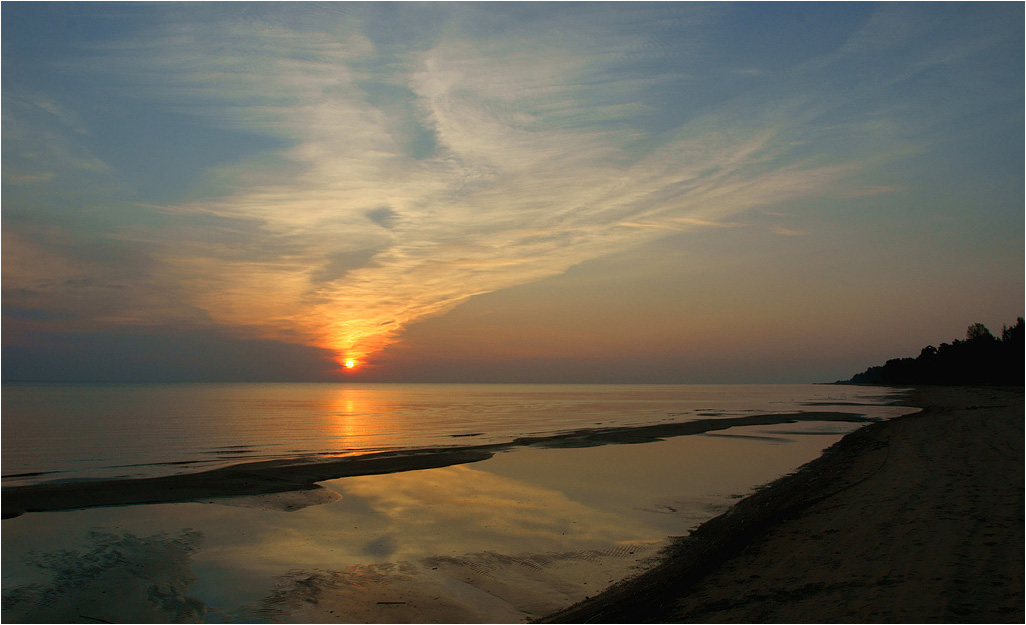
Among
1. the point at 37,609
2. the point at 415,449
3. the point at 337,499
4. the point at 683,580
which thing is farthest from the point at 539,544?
the point at 415,449

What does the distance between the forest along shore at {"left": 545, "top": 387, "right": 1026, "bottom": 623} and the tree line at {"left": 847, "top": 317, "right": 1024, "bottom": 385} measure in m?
125

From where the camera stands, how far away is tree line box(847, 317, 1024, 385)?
115875 millimetres

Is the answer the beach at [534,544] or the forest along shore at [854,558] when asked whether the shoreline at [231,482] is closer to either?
the beach at [534,544]

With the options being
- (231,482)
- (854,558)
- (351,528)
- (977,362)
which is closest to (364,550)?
(351,528)

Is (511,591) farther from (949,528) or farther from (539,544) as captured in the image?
(949,528)

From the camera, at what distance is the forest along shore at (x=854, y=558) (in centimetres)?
820

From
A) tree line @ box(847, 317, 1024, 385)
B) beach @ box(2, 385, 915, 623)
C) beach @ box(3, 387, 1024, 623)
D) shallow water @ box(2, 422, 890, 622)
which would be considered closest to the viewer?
beach @ box(3, 387, 1024, 623)

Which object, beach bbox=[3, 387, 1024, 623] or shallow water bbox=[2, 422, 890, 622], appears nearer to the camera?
beach bbox=[3, 387, 1024, 623]

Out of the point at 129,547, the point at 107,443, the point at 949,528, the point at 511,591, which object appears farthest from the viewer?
the point at 107,443

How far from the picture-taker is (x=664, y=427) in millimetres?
45531

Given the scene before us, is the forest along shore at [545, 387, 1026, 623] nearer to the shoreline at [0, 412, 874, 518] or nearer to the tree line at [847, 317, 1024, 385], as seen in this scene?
the shoreline at [0, 412, 874, 518]

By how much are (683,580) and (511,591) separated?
3.02m

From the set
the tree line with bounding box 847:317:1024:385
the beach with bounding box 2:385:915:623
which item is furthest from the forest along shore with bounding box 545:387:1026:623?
the tree line with bounding box 847:317:1024:385

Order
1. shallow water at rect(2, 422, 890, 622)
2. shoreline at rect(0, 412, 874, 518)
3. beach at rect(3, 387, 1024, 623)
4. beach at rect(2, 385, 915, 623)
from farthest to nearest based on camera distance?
shoreline at rect(0, 412, 874, 518)
beach at rect(2, 385, 915, 623)
shallow water at rect(2, 422, 890, 622)
beach at rect(3, 387, 1024, 623)
